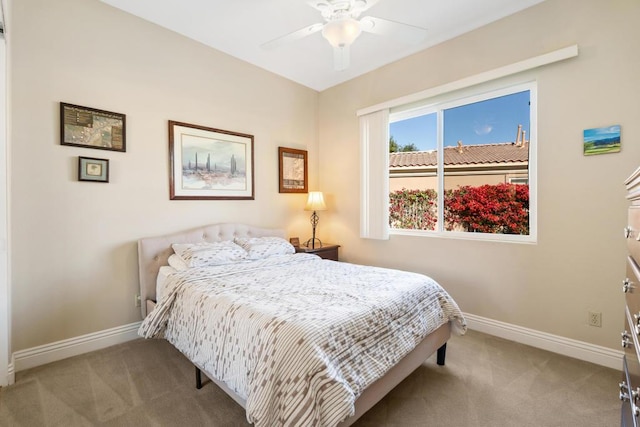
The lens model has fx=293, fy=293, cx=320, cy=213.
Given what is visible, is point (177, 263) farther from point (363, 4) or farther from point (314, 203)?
point (363, 4)

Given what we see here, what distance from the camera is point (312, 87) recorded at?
4.23m

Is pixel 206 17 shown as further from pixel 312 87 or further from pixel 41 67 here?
pixel 312 87

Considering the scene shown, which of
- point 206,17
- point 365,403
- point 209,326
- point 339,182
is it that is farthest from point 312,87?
point 365,403

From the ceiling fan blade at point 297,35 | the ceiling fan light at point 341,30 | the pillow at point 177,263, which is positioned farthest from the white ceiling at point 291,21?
the pillow at point 177,263

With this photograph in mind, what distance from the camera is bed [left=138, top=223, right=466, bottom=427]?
1257 mm

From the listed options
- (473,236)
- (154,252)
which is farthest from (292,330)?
(473,236)

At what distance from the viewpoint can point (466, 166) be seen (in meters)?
3.07

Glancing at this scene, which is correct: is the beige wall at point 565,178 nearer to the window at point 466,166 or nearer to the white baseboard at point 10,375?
the window at point 466,166

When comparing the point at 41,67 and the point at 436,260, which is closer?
the point at 41,67

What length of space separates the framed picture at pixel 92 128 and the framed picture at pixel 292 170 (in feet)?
5.86

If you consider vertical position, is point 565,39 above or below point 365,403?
above

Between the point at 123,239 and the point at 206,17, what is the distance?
2189mm

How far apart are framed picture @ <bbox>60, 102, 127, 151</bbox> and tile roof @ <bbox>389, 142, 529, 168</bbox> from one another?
288 cm

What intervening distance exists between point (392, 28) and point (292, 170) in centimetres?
224
